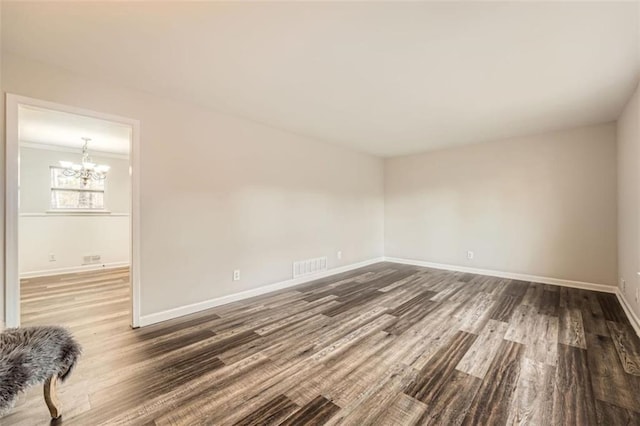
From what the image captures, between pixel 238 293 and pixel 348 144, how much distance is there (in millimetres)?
3228

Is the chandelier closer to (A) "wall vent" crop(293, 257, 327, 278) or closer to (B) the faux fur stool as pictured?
(A) "wall vent" crop(293, 257, 327, 278)

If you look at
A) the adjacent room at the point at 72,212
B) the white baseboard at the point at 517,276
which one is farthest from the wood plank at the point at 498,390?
the adjacent room at the point at 72,212

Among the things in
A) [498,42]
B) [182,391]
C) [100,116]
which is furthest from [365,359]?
[100,116]

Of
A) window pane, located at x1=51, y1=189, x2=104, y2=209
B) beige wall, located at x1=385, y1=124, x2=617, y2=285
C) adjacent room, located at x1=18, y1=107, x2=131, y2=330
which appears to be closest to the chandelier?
adjacent room, located at x1=18, y1=107, x2=131, y2=330

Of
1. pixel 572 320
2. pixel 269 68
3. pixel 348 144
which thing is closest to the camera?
pixel 269 68

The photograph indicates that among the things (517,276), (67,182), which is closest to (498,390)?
(517,276)

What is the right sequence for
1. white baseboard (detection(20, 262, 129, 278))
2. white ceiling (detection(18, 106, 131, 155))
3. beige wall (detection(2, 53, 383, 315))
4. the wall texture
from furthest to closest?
the wall texture → white baseboard (detection(20, 262, 129, 278)) → white ceiling (detection(18, 106, 131, 155)) → beige wall (detection(2, 53, 383, 315))

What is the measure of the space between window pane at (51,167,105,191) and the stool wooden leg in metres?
5.31

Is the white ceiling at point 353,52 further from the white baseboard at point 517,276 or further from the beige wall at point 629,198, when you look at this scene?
the white baseboard at point 517,276

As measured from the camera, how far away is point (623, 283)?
10.6ft

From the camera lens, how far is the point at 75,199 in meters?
5.37

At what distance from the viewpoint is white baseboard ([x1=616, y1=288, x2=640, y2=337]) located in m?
2.49

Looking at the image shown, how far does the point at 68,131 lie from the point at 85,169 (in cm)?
96

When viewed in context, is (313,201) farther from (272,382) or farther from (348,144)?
(272,382)
